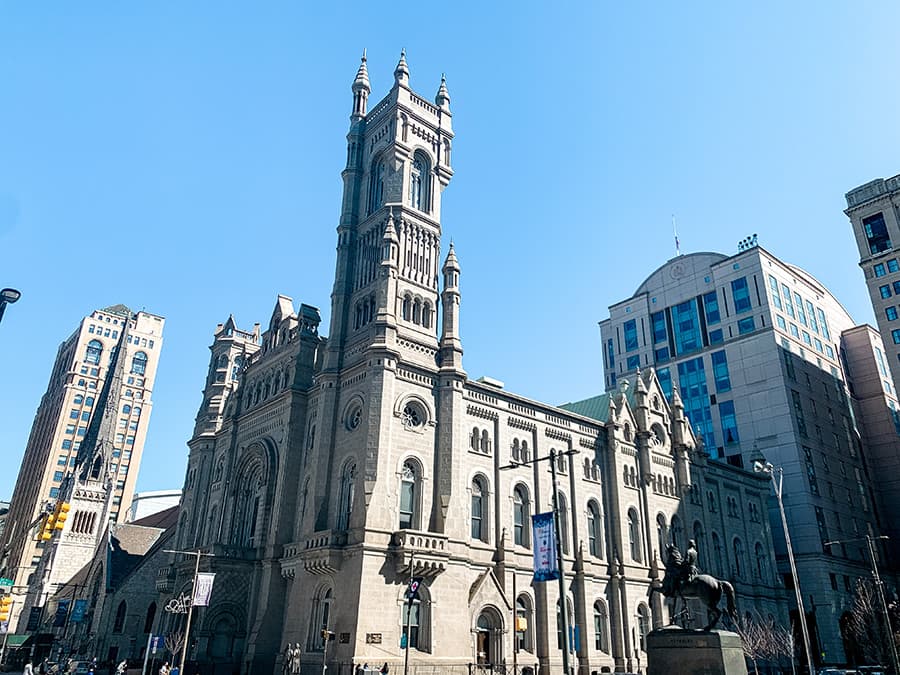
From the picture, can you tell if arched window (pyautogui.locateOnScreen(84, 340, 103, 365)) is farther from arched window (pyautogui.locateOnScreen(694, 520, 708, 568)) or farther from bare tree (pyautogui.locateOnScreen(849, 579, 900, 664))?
Result: bare tree (pyautogui.locateOnScreen(849, 579, 900, 664))

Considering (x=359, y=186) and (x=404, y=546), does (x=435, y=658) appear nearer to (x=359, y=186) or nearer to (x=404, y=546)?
(x=404, y=546)

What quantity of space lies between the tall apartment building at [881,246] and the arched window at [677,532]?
39176 millimetres

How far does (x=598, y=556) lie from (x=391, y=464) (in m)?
21.9

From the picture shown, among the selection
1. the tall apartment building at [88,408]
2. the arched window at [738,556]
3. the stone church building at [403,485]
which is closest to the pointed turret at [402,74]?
the stone church building at [403,485]

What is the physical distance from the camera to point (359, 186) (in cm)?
6103

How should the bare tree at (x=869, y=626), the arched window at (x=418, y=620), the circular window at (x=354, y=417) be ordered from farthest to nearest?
the bare tree at (x=869, y=626) → the circular window at (x=354, y=417) → the arched window at (x=418, y=620)

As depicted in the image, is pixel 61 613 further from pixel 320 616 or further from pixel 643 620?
pixel 643 620

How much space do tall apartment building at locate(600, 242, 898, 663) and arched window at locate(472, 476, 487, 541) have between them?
3276cm

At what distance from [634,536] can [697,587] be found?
114ft

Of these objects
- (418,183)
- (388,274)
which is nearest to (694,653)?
(388,274)

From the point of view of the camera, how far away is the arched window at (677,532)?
6444 cm

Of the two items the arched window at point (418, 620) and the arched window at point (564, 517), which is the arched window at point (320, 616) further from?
the arched window at point (564, 517)

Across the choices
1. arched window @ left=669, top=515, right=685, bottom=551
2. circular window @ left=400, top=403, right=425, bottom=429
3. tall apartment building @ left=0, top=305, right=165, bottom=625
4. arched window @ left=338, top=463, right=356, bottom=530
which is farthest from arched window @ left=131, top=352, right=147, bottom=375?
arched window @ left=669, top=515, right=685, bottom=551

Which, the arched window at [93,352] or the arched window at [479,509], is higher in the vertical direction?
the arched window at [93,352]
